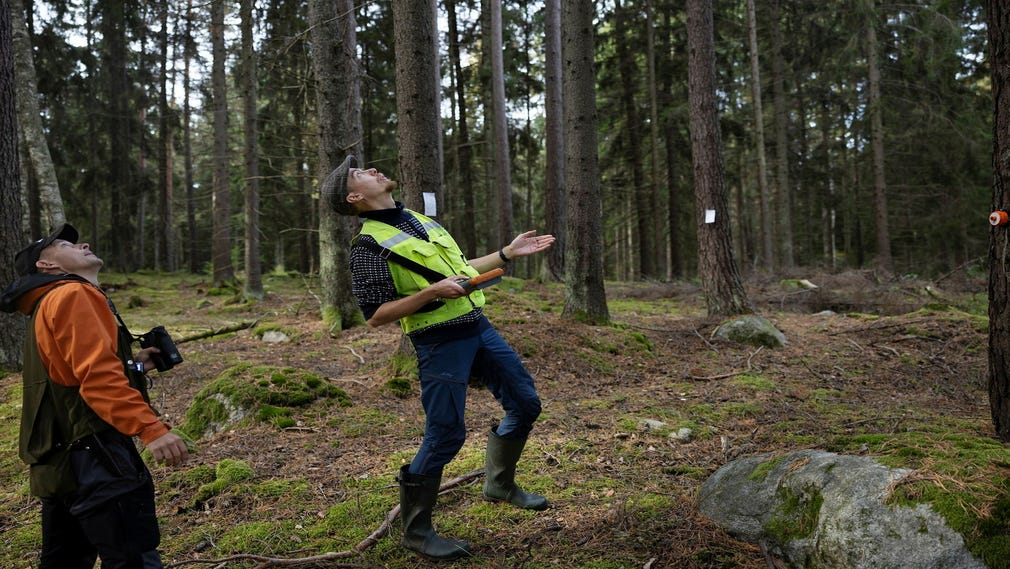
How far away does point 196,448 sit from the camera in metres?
5.03

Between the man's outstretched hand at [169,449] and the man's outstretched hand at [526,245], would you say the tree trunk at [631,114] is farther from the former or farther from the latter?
the man's outstretched hand at [169,449]

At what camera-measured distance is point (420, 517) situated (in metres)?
3.16

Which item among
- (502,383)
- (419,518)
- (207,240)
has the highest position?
(207,240)

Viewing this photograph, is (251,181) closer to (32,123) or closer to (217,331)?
(32,123)

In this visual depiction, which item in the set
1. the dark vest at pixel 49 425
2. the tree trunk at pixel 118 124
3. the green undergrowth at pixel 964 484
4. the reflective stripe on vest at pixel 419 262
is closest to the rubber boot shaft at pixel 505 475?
the reflective stripe on vest at pixel 419 262

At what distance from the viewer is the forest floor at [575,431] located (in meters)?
3.29

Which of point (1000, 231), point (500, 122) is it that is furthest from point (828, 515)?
point (500, 122)

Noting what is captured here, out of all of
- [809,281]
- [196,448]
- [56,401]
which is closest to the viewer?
[56,401]

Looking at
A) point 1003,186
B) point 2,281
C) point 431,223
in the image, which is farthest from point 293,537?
point 2,281

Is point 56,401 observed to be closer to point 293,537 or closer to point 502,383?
point 293,537

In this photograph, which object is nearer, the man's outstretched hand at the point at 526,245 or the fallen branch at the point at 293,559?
the fallen branch at the point at 293,559

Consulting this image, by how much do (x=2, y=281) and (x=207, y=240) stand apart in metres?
33.0

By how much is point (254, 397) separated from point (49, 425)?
3.42 metres

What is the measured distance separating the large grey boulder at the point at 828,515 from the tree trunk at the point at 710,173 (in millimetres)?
6735
